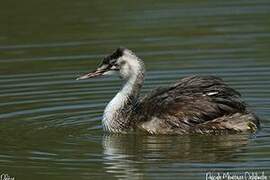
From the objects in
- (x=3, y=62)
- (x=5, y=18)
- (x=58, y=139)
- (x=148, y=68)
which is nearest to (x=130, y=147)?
(x=58, y=139)

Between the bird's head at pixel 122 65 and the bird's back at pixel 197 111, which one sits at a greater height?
the bird's head at pixel 122 65

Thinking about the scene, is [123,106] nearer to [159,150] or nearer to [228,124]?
[228,124]

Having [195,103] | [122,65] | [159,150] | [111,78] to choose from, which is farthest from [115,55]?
[111,78]

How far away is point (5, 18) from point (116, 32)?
2.51 m

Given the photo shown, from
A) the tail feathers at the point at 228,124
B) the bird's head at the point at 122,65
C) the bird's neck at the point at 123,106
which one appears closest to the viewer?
the tail feathers at the point at 228,124

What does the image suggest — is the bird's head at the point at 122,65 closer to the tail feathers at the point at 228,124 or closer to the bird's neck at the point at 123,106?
the bird's neck at the point at 123,106

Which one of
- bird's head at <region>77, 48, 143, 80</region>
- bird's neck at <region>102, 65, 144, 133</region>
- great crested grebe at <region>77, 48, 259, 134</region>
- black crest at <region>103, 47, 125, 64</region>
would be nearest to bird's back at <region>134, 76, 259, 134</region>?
great crested grebe at <region>77, 48, 259, 134</region>

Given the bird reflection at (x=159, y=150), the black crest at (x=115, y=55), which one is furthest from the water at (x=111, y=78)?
the black crest at (x=115, y=55)

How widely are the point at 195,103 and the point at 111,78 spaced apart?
364cm

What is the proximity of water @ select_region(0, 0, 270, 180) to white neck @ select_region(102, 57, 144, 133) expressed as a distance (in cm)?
23

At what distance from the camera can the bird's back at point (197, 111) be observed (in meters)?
14.0

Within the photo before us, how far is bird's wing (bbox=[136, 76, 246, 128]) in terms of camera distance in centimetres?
1402

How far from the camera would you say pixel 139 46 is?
19391mm

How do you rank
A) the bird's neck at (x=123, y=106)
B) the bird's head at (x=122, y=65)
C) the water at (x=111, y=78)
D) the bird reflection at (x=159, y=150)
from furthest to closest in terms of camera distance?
1. the bird's head at (x=122, y=65)
2. the bird's neck at (x=123, y=106)
3. the water at (x=111, y=78)
4. the bird reflection at (x=159, y=150)
